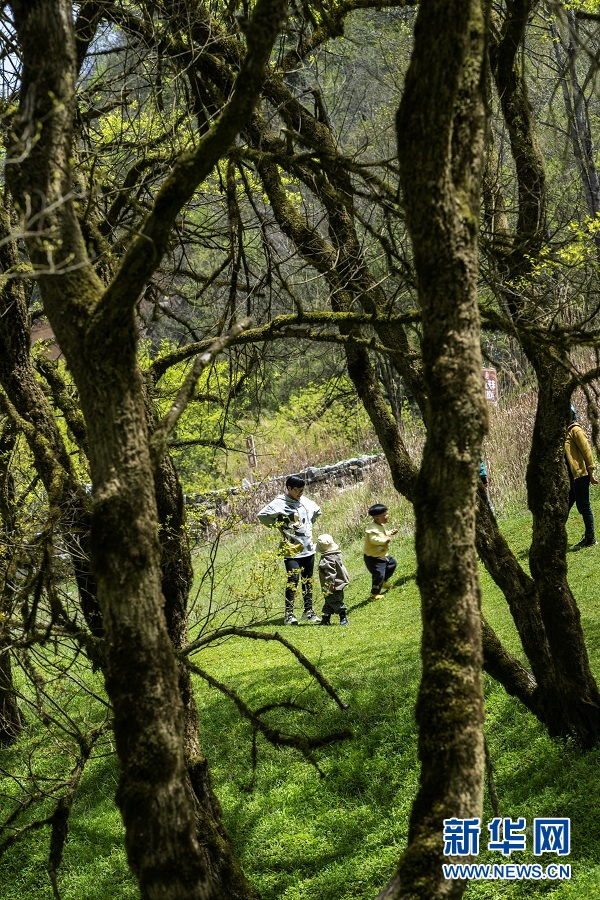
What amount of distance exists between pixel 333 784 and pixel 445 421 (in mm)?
5239

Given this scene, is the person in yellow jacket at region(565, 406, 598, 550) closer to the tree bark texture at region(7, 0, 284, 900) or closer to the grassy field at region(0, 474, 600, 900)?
the grassy field at region(0, 474, 600, 900)

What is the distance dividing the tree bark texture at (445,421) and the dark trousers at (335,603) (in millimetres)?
8970

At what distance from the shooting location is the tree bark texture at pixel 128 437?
274cm

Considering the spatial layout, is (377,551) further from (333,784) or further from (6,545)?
(6,545)

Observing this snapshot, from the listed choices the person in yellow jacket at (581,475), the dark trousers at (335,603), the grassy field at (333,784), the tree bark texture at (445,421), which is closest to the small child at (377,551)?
the dark trousers at (335,603)

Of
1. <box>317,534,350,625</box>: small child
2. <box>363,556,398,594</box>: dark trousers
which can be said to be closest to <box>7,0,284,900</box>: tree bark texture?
<box>317,534,350,625</box>: small child

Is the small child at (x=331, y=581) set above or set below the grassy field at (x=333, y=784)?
above

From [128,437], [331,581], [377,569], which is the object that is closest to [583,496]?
[377,569]

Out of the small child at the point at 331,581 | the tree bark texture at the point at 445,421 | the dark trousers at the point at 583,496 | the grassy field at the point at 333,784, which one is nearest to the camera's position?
the tree bark texture at the point at 445,421

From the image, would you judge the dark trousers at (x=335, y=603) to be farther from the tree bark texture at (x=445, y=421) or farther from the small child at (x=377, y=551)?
the tree bark texture at (x=445, y=421)

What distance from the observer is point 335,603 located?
11.9 m

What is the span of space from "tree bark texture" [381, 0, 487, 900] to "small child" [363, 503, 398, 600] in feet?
31.4

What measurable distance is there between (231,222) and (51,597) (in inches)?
101

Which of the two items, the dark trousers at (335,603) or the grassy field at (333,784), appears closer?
the grassy field at (333,784)
